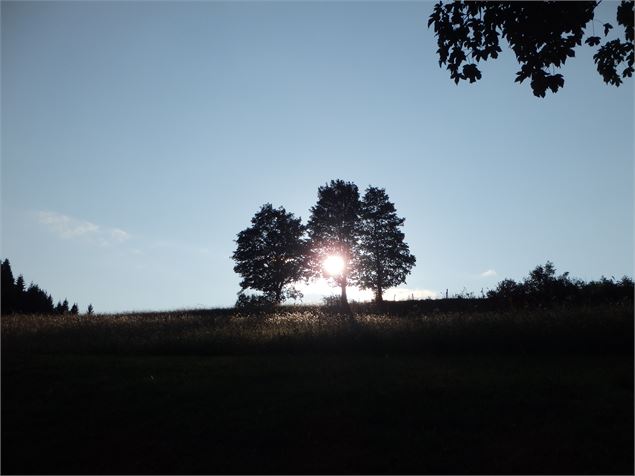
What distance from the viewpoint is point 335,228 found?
4319 centimetres

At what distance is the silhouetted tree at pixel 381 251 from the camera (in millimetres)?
41125

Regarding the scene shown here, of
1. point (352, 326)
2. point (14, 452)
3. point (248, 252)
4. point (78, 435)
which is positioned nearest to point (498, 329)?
point (352, 326)

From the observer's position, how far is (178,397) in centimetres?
833

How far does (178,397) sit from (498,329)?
915 cm

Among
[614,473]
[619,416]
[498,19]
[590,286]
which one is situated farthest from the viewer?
[590,286]

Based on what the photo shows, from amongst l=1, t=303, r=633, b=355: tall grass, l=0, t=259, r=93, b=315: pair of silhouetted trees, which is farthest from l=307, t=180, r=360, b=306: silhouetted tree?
l=0, t=259, r=93, b=315: pair of silhouetted trees

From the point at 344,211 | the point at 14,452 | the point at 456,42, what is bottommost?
the point at 14,452

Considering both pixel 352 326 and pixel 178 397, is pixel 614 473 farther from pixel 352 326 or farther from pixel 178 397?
pixel 352 326

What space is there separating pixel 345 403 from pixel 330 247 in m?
35.4

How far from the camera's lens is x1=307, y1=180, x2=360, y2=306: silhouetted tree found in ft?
139

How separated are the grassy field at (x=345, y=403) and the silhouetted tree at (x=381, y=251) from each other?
2789 cm

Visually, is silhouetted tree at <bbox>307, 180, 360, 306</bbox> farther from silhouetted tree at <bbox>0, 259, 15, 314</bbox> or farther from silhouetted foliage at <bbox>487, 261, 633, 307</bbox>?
silhouetted tree at <bbox>0, 259, 15, 314</bbox>

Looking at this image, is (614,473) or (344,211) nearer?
(614,473)

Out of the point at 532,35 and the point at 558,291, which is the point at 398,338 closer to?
the point at 532,35
